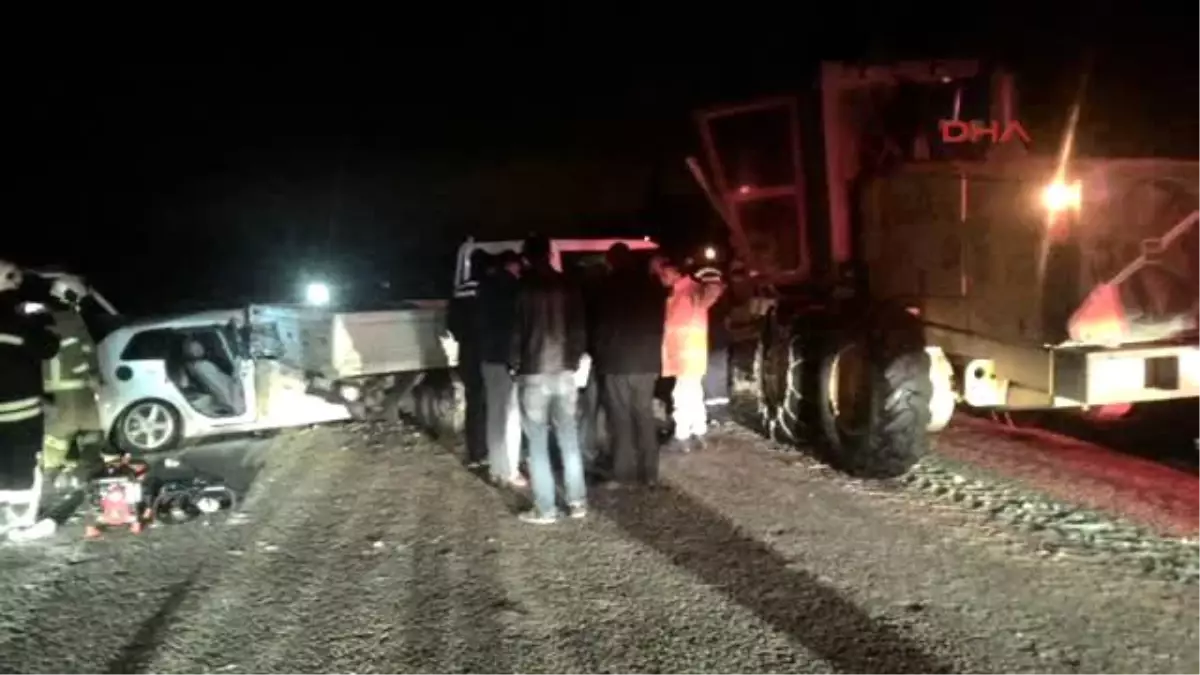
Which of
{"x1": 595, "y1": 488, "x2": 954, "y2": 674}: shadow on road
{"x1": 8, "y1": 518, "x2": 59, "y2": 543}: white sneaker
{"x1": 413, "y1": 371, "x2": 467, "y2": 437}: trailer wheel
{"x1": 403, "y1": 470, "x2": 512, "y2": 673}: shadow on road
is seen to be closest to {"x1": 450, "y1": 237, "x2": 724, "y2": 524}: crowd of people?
{"x1": 595, "y1": 488, "x2": 954, "y2": 674}: shadow on road

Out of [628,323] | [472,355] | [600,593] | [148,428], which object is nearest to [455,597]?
[600,593]

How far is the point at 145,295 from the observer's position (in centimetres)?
2653

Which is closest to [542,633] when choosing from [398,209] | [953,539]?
[953,539]

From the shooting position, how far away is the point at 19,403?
8.03m

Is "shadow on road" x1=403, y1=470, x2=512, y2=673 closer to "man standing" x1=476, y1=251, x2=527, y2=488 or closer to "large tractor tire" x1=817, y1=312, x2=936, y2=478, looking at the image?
"man standing" x1=476, y1=251, x2=527, y2=488

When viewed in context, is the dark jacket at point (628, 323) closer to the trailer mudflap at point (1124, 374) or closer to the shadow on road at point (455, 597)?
the shadow on road at point (455, 597)

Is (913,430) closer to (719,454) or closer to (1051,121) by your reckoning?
(719,454)

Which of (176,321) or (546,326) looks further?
(176,321)

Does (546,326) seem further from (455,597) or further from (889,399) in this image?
(889,399)

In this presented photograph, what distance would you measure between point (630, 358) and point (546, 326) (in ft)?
3.43

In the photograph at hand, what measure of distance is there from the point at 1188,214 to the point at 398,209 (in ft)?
103

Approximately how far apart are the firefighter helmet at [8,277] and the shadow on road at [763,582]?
4.40 meters

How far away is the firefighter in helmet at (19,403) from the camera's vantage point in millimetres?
7969
